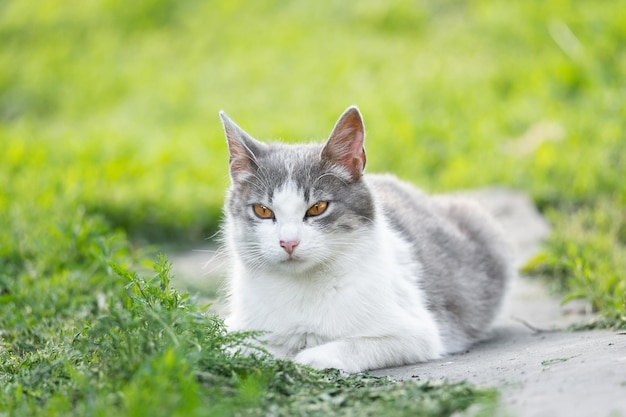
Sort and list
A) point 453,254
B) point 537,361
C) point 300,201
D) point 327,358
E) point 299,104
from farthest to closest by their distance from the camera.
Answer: point 299,104 → point 453,254 → point 300,201 → point 327,358 → point 537,361

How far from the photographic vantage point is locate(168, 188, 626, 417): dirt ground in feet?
8.83

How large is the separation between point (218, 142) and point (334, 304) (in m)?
5.72

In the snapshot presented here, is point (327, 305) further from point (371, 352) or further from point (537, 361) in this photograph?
point (537, 361)

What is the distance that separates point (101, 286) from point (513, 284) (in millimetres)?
2577

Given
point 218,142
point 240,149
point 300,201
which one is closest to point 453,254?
point 300,201

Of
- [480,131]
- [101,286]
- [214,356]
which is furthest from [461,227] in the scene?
[480,131]

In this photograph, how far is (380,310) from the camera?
4035mm

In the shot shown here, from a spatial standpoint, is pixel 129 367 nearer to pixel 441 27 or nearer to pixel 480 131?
pixel 480 131

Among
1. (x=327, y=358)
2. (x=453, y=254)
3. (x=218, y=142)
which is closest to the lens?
(x=327, y=358)

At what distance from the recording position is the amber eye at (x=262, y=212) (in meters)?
4.01

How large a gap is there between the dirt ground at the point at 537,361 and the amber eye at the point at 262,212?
1.79ft

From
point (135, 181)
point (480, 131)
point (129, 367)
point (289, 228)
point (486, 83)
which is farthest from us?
point (486, 83)

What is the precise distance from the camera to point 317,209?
400 centimetres

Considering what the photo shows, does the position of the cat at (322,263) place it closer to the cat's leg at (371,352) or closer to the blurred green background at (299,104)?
the cat's leg at (371,352)
